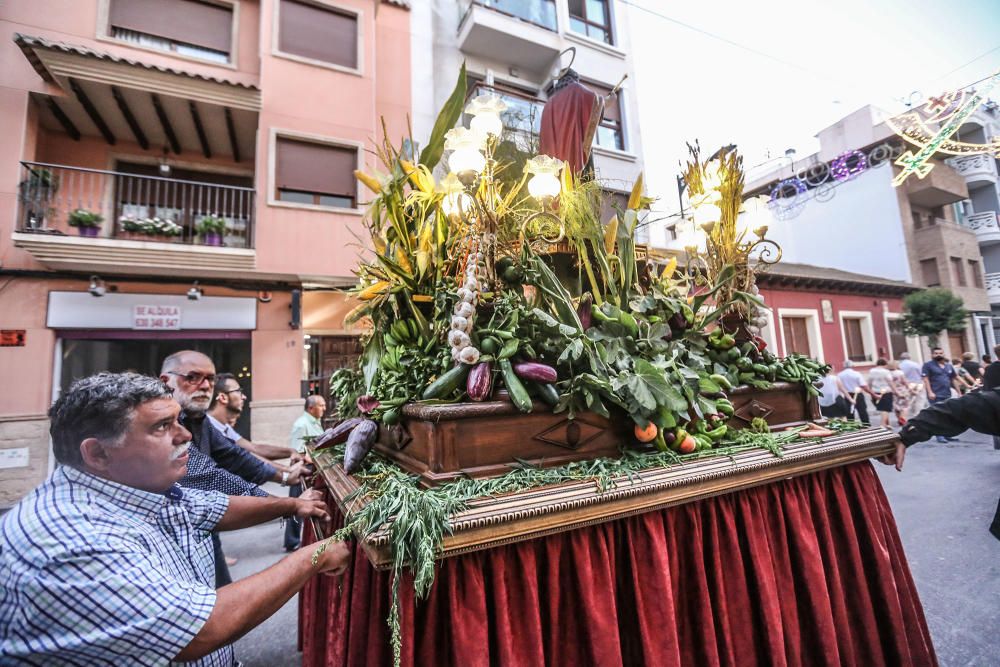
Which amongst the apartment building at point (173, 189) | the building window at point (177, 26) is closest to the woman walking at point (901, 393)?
the apartment building at point (173, 189)

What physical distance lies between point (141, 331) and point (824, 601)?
822cm

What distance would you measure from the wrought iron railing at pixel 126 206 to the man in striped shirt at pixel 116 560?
649 cm

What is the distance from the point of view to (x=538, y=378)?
4.37 feet

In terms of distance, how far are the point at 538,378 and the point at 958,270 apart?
21.4 meters

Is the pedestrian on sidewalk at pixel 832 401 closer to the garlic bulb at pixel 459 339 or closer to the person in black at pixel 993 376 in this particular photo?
the person in black at pixel 993 376

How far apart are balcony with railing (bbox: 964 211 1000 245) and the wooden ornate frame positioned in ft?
75.2

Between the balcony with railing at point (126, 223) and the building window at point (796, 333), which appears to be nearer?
the balcony with railing at point (126, 223)

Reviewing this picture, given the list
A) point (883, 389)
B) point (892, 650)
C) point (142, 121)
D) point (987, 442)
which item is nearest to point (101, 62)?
point (142, 121)

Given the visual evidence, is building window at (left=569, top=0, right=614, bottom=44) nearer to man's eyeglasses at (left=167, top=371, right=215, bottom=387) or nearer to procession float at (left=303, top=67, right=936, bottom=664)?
procession float at (left=303, top=67, right=936, bottom=664)

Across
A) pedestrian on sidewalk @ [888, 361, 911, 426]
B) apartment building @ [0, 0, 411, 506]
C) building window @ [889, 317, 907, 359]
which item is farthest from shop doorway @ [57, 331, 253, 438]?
building window @ [889, 317, 907, 359]

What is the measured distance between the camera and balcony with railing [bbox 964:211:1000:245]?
1661 centimetres

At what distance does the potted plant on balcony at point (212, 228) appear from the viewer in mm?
6715

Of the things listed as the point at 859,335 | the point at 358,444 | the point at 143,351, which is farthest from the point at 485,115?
the point at 859,335

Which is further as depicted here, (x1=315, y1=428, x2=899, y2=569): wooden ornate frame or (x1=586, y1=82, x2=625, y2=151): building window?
(x1=586, y1=82, x2=625, y2=151): building window
